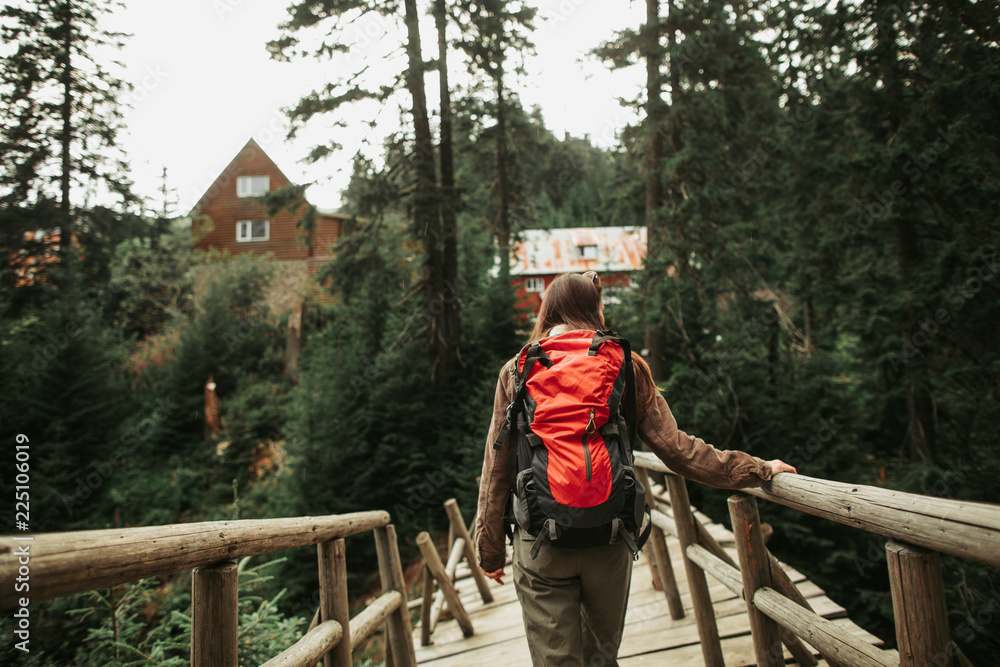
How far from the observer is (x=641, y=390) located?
2.10 m

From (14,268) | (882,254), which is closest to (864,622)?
(882,254)

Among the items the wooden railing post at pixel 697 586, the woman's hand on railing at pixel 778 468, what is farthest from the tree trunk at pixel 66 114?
the woman's hand on railing at pixel 778 468

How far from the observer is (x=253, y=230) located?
952 inches

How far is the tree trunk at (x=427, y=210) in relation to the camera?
425 inches

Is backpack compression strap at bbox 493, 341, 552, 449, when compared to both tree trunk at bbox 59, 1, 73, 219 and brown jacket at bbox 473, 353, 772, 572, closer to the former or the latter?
brown jacket at bbox 473, 353, 772, 572

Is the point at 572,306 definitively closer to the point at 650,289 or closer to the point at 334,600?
the point at 334,600

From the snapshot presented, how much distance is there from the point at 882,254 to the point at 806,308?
3546mm

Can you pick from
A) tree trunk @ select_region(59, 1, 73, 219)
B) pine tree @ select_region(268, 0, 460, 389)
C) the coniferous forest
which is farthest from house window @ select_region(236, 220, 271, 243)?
pine tree @ select_region(268, 0, 460, 389)

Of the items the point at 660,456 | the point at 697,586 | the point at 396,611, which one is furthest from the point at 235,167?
the point at 660,456

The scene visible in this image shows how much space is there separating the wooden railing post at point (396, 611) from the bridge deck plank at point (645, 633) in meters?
0.73

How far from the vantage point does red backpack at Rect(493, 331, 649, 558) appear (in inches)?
71.9

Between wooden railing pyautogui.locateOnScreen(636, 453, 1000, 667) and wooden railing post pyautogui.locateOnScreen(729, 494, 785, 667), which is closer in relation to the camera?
wooden railing pyautogui.locateOnScreen(636, 453, 1000, 667)

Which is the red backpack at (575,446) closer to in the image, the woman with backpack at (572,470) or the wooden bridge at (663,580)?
the woman with backpack at (572,470)

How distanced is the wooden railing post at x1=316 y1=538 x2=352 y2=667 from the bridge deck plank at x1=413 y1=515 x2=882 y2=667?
176 centimetres
